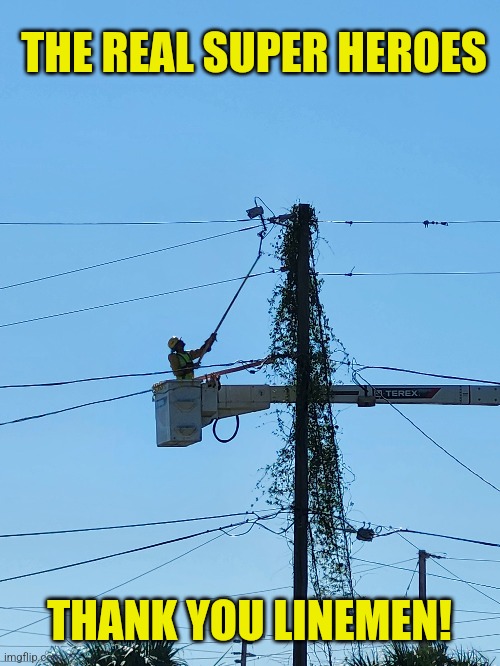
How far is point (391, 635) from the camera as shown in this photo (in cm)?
2714

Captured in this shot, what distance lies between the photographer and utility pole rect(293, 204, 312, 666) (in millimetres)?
27078

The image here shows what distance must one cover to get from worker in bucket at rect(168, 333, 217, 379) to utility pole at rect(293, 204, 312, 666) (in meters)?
1.61

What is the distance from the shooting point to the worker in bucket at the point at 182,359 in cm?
2789

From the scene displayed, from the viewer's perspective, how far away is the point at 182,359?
27969 mm

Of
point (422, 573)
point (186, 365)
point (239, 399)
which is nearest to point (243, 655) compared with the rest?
point (422, 573)

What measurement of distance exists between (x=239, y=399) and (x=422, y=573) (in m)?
23.1

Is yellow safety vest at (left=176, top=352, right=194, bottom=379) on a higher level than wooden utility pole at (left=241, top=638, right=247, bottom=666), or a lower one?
higher

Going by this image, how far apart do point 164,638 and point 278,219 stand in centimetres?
699

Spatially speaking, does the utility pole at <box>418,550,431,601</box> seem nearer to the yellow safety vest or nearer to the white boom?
the white boom

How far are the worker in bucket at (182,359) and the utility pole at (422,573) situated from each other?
2291 cm

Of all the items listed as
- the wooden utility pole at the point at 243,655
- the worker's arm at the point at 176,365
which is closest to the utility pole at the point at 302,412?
the worker's arm at the point at 176,365

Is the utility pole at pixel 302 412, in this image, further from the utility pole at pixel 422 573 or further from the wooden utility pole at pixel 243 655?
the wooden utility pole at pixel 243 655

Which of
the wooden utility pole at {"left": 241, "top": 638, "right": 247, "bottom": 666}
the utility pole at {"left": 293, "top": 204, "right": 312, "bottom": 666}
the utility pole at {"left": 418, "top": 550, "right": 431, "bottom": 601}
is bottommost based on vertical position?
the wooden utility pole at {"left": 241, "top": 638, "right": 247, "bottom": 666}

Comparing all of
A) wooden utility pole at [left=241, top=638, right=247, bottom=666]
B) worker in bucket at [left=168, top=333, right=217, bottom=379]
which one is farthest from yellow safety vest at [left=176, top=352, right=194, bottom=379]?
wooden utility pole at [left=241, top=638, right=247, bottom=666]
